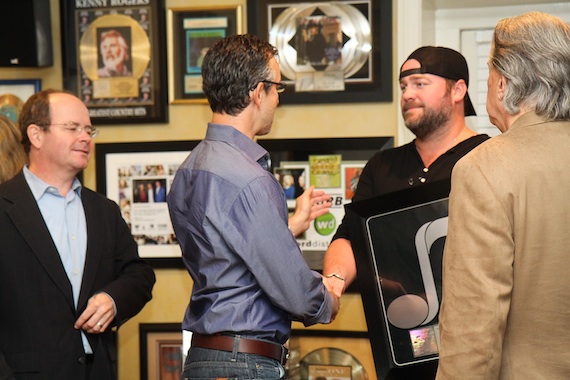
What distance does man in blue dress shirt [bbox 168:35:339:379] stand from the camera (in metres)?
2.20

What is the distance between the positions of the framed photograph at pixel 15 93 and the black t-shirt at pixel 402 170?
Result: 179 centimetres

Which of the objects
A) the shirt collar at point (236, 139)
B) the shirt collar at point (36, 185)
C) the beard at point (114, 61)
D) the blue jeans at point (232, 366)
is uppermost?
the beard at point (114, 61)

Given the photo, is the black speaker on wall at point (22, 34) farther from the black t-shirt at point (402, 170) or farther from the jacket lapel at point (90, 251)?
the black t-shirt at point (402, 170)

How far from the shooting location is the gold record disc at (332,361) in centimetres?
357

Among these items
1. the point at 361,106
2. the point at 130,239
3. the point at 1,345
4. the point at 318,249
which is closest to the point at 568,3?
the point at 361,106

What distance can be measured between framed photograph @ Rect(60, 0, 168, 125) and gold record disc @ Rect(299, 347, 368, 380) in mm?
1283

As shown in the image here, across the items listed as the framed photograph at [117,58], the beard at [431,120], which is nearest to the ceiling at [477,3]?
the beard at [431,120]

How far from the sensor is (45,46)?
379 cm

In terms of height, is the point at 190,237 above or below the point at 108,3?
below

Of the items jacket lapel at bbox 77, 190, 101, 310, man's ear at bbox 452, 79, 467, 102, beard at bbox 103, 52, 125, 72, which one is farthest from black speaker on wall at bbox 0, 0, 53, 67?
man's ear at bbox 452, 79, 467, 102

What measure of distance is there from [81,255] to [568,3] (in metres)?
2.38

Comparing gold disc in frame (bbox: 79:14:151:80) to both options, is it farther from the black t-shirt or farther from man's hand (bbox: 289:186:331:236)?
man's hand (bbox: 289:186:331:236)

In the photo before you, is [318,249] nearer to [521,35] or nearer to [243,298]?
[243,298]

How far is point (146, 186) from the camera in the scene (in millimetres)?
3832
